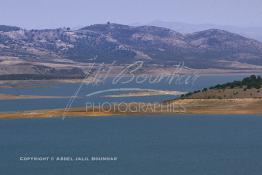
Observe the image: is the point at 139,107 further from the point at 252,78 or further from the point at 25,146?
the point at 25,146

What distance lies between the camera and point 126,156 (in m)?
78.5

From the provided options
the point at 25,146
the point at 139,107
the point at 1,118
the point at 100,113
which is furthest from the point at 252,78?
the point at 25,146

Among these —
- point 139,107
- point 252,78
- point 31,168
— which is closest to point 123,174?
point 31,168

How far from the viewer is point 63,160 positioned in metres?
75.8

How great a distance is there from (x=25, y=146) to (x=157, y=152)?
1529 cm

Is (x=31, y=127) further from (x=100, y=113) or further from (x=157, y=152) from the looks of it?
(x=157, y=152)

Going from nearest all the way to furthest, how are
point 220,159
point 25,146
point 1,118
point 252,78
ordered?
point 220,159, point 25,146, point 1,118, point 252,78

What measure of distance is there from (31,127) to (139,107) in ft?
98.8

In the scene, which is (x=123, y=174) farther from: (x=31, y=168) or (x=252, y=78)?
(x=252, y=78)

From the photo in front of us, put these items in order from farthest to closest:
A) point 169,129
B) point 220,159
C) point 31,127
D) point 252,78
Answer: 1. point 252,78
2. point 31,127
3. point 169,129
4. point 220,159

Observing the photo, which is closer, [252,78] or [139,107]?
[139,107]

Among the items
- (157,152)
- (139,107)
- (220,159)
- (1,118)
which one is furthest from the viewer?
(139,107)

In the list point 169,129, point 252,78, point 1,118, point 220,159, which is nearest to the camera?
point 220,159

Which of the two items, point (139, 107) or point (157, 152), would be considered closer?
point (157, 152)
